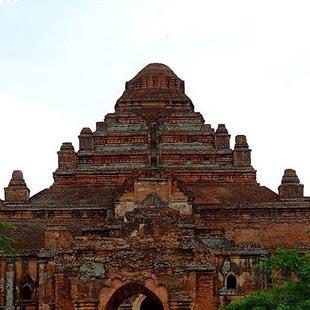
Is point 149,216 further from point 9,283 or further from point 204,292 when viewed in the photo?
point 9,283

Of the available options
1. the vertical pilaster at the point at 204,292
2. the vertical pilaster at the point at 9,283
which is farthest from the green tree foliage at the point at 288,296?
the vertical pilaster at the point at 9,283

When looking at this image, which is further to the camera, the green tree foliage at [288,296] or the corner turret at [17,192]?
the corner turret at [17,192]

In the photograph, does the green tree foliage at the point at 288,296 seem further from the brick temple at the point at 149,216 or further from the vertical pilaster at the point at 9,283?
the vertical pilaster at the point at 9,283

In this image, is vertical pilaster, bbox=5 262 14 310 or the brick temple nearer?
the brick temple

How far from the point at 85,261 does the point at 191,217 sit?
41.3ft

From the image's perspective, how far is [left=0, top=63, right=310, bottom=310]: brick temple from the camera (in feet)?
86.4

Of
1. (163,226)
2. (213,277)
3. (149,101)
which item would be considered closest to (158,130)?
(149,101)

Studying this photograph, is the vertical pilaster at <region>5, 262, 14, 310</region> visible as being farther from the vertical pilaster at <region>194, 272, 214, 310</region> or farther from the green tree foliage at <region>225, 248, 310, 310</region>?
the green tree foliage at <region>225, 248, 310, 310</region>

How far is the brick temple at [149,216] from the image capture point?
26.3m

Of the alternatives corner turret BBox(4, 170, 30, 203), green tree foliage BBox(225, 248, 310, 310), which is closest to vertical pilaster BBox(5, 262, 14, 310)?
corner turret BBox(4, 170, 30, 203)

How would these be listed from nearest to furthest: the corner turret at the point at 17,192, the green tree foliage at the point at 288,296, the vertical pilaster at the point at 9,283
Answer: the green tree foliage at the point at 288,296
the vertical pilaster at the point at 9,283
the corner turret at the point at 17,192

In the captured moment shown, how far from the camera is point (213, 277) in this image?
2712 cm

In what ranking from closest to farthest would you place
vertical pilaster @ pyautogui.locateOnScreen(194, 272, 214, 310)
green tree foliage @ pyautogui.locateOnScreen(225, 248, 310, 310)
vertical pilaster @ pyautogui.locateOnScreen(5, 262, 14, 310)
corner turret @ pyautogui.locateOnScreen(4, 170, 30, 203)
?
green tree foliage @ pyautogui.locateOnScreen(225, 248, 310, 310)
vertical pilaster @ pyautogui.locateOnScreen(194, 272, 214, 310)
vertical pilaster @ pyautogui.locateOnScreen(5, 262, 14, 310)
corner turret @ pyautogui.locateOnScreen(4, 170, 30, 203)

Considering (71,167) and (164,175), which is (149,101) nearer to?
(71,167)
